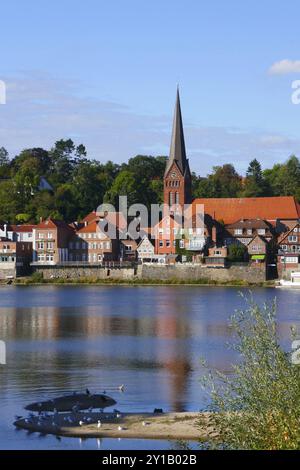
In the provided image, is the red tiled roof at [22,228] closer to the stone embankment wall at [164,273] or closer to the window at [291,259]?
the stone embankment wall at [164,273]

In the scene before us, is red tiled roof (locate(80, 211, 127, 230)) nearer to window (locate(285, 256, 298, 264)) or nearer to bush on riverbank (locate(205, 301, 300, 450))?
window (locate(285, 256, 298, 264))

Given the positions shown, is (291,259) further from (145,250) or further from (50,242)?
(50,242)

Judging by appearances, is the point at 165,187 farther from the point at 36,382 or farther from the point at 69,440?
the point at 69,440

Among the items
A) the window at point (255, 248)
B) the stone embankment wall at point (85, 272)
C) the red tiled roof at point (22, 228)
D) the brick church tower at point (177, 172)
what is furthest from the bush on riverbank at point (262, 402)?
the brick church tower at point (177, 172)

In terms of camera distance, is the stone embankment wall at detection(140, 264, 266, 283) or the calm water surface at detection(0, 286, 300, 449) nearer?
the calm water surface at detection(0, 286, 300, 449)

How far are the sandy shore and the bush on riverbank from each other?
13.8ft

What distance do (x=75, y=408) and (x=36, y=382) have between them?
16.5ft

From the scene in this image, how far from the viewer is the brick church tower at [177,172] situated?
91.7 m

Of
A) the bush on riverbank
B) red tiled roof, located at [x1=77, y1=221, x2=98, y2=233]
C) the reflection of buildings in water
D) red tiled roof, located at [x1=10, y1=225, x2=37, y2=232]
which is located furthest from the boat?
red tiled roof, located at [x1=10, y1=225, x2=37, y2=232]

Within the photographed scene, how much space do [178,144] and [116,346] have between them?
5256cm

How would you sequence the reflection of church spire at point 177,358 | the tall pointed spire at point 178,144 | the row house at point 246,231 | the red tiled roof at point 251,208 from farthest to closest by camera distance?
the tall pointed spire at point 178,144
the red tiled roof at point 251,208
the row house at point 246,231
the reflection of church spire at point 177,358

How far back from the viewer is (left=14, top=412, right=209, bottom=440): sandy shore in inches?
925

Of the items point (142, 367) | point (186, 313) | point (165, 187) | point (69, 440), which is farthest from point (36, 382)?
point (165, 187)

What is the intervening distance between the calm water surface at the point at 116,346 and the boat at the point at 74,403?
426mm
